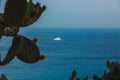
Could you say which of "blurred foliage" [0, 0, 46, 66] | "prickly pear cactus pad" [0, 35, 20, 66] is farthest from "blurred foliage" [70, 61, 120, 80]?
"prickly pear cactus pad" [0, 35, 20, 66]

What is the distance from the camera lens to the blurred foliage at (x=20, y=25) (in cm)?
126

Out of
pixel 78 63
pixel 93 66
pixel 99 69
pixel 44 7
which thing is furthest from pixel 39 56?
pixel 78 63

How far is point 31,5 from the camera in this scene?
4.95 ft

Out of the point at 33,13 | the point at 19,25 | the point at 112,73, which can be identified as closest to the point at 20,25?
the point at 19,25

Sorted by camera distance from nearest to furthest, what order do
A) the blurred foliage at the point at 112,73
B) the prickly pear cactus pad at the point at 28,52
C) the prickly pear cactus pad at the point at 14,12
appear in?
the prickly pear cactus pad at the point at 14,12 → the prickly pear cactus pad at the point at 28,52 → the blurred foliage at the point at 112,73

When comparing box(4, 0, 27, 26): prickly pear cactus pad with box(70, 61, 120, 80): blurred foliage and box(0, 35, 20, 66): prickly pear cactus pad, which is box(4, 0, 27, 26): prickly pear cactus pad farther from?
box(70, 61, 120, 80): blurred foliage

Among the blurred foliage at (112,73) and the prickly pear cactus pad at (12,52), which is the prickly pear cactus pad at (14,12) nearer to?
the prickly pear cactus pad at (12,52)

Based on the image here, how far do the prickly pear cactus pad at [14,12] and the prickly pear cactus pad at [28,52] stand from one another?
0.43 feet

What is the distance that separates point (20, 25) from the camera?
4.30 feet

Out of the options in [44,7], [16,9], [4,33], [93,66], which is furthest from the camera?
[93,66]

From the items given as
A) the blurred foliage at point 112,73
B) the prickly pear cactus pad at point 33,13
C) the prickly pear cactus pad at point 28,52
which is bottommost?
the blurred foliage at point 112,73

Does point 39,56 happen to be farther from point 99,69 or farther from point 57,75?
point 99,69

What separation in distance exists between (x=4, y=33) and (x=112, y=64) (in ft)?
7.51

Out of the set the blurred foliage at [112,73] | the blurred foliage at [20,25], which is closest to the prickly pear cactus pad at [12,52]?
the blurred foliage at [20,25]
